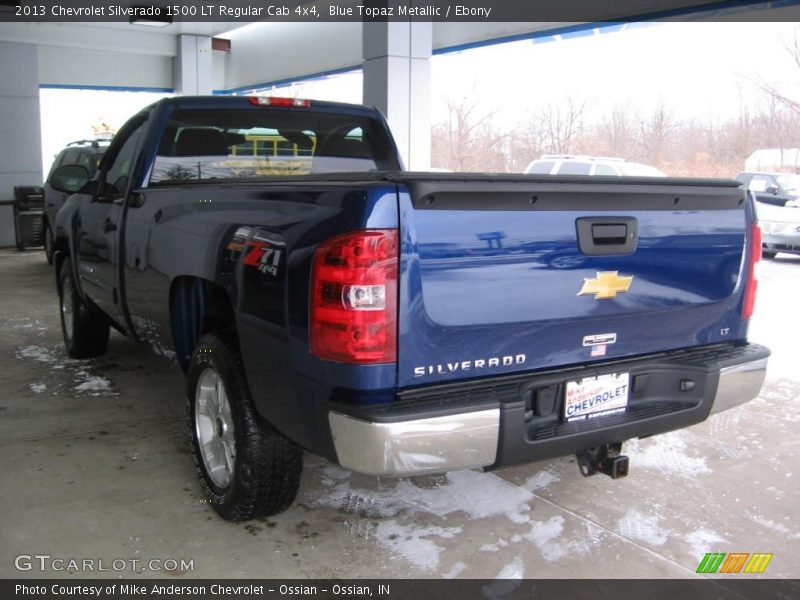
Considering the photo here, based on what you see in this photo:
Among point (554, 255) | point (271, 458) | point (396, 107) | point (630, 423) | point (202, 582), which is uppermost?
point (396, 107)

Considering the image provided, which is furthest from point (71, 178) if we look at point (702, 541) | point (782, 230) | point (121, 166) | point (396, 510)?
point (782, 230)

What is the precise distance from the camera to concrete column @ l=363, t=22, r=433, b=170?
9.47 metres

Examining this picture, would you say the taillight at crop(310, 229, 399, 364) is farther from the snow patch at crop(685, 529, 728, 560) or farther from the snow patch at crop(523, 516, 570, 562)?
the snow patch at crop(685, 529, 728, 560)

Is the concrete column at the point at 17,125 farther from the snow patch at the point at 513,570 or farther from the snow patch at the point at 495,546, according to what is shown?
the snow patch at the point at 513,570

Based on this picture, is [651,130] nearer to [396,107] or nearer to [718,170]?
[718,170]

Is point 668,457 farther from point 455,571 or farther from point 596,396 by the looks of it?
point 455,571

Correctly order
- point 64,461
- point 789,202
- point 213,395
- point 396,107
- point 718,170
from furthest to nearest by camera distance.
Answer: point 718,170, point 789,202, point 396,107, point 64,461, point 213,395

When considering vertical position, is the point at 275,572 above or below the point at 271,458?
below

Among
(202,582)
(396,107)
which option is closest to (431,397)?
(202,582)

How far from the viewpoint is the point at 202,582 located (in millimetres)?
2639

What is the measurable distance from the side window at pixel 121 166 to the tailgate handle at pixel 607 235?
2585mm

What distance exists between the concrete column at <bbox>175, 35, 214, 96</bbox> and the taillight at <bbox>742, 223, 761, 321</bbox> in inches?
648

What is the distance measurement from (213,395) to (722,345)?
83.3 inches

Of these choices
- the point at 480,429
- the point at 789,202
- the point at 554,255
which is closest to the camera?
the point at 480,429
